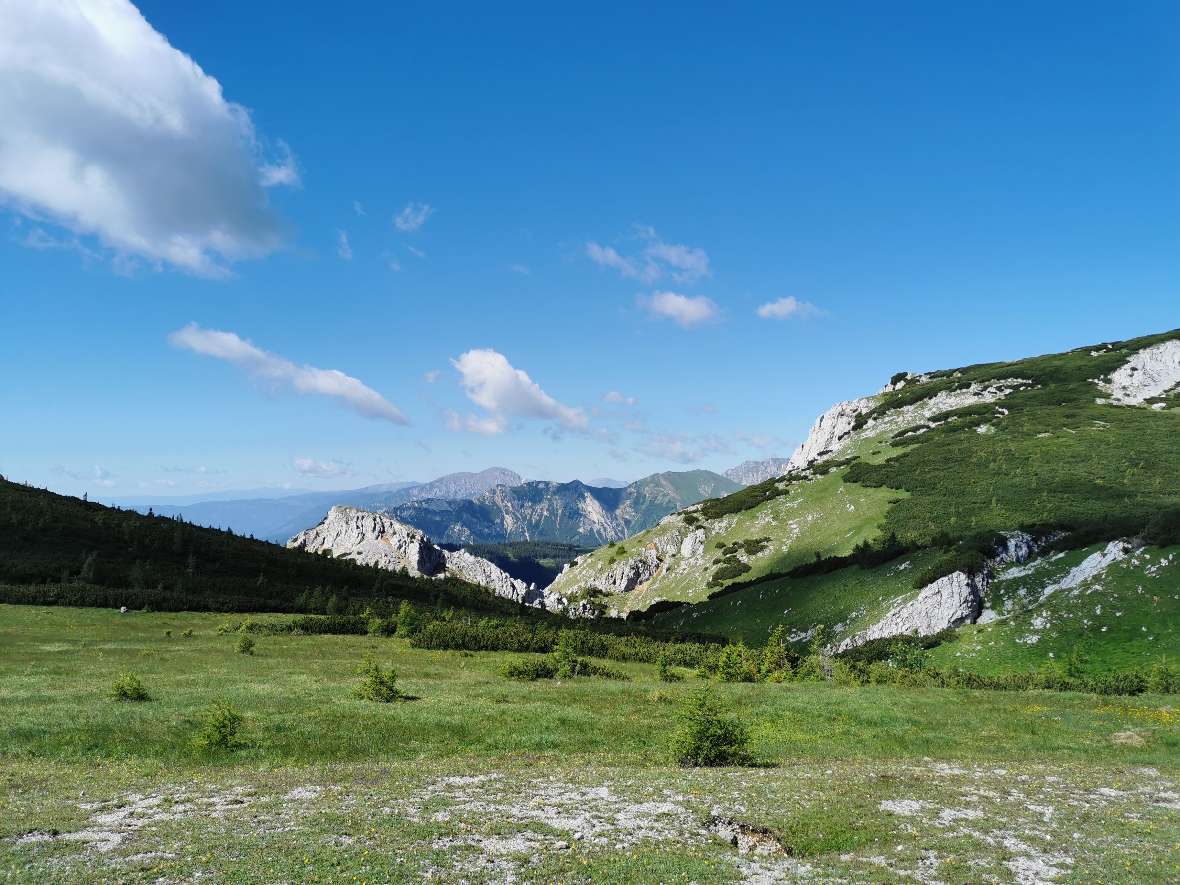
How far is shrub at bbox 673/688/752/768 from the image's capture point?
88.6 ft

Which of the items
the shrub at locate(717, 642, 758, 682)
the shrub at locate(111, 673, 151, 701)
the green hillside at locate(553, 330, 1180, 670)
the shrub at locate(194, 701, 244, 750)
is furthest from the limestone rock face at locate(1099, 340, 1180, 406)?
the shrub at locate(111, 673, 151, 701)

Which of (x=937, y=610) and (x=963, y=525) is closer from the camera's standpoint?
(x=937, y=610)

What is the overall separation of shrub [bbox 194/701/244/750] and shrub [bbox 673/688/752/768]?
2034 centimetres

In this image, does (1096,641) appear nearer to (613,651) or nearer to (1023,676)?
(1023,676)

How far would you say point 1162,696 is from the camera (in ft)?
134

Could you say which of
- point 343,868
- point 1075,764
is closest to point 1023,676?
point 1075,764

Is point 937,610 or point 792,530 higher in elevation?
point 792,530

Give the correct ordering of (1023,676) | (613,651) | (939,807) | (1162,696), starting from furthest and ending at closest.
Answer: (613,651), (1023,676), (1162,696), (939,807)

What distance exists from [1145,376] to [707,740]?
172 meters

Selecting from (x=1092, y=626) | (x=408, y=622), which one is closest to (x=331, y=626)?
(x=408, y=622)

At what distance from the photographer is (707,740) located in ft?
88.8

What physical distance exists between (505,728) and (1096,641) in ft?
180

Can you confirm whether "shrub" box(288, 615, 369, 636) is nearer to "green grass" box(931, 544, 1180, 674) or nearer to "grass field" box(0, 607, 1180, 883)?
"grass field" box(0, 607, 1180, 883)

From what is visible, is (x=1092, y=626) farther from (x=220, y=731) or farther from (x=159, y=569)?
(x=159, y=569)
